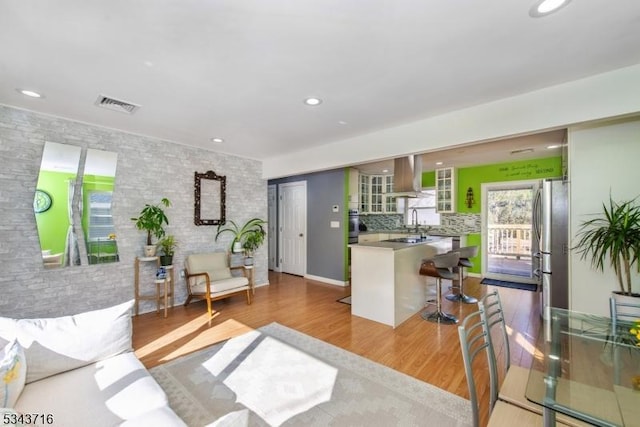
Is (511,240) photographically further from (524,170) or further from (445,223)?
(524,170)

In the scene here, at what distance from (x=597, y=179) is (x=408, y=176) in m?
2.28

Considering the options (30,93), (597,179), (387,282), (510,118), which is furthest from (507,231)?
(30,93)

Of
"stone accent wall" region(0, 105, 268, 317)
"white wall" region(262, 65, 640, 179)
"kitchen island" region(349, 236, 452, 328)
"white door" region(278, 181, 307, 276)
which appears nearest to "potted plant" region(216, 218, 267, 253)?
"stone accent wall" region(0, 105, 268, 317)

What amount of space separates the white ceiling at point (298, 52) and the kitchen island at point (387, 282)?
5.61 feet

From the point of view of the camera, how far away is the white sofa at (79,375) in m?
1.23

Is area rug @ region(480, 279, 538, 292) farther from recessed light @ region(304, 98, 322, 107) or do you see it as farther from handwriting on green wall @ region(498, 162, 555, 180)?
recessed light @ region(304, 98, 322, 107)

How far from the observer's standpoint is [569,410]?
1047 mm

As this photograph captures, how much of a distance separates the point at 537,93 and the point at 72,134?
4.99 m

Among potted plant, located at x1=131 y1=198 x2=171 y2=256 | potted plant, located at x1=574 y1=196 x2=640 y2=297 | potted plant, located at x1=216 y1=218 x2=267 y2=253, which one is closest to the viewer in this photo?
potted plant, located at x1=574 y1=196 x2=640 y2=297

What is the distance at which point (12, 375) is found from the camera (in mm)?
1244

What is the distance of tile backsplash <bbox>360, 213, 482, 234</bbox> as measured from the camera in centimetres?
592

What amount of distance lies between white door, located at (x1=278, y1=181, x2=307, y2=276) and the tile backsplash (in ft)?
5.74

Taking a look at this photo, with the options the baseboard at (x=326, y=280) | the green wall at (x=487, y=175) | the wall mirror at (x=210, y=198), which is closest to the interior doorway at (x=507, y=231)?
the green wall at (x=487, y=175)

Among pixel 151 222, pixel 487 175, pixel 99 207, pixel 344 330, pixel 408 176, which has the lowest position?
pixel 344 330
